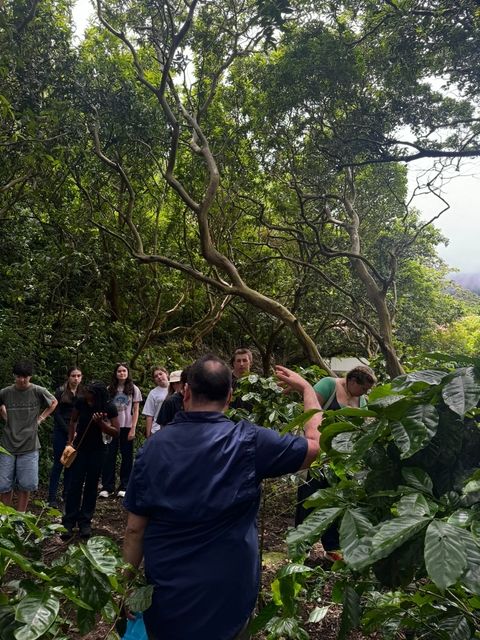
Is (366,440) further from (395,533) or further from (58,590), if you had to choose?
(58,590)

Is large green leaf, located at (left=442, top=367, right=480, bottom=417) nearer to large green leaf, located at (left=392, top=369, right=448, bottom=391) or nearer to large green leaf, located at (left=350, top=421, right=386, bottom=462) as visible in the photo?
large green leaf, located at (left=392, top=369, right=448, bottom=391)

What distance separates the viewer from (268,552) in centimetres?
503

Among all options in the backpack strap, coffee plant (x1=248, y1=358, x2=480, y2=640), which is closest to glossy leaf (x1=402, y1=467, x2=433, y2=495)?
coffee plant (x1=248, y1=358, x2=480, y2=640)

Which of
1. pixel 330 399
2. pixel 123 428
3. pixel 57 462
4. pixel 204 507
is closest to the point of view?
pixel 204 507

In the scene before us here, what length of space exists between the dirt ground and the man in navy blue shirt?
1.62m

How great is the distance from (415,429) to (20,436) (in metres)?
5.08

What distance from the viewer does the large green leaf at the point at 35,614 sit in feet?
4.27

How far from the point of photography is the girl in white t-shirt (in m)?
7.13

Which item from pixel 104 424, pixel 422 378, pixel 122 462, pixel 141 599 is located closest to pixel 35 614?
pixel 141 599

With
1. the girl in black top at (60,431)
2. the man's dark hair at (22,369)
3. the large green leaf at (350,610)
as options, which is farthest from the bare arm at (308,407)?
the girl in black top at (60,431)

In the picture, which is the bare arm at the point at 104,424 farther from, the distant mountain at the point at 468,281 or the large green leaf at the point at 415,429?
the distant mountain at the point at 468,281

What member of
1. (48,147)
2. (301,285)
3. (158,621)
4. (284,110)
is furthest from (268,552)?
(301,285)

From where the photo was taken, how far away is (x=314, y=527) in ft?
4.51

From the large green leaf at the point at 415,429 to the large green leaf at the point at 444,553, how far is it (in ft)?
0.65
